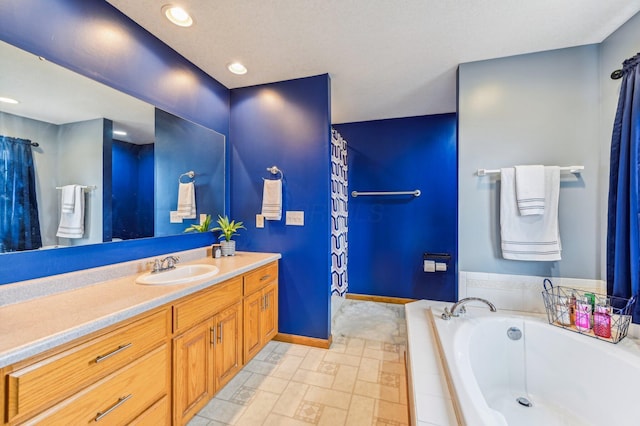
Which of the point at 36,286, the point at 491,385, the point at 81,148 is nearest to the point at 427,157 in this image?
the point at 491,385

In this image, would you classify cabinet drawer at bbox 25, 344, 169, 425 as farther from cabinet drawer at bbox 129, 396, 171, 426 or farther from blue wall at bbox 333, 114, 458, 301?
blue wall at bbox 333, 114, 458, 301

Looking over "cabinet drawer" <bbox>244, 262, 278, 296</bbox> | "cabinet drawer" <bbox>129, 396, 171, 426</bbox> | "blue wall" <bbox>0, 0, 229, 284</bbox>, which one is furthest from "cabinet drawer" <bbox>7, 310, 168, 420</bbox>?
"cabinet drawer" <bbox>244, 262, 278, 296</bbox>

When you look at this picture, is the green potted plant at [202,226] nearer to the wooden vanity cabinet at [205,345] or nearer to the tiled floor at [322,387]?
the wooden vanity cabinet at [205,345]

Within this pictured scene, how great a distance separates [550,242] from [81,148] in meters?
3.00

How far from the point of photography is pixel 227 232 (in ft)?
7.42

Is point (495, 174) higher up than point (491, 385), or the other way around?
point (495, 174)

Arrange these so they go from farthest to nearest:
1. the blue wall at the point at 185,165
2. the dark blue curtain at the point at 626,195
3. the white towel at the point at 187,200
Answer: the white towel at the point at 187,200
the blue wall at the point at 185,165
the dark blue curtain at the point at 626,195

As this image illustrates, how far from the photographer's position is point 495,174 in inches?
77.5

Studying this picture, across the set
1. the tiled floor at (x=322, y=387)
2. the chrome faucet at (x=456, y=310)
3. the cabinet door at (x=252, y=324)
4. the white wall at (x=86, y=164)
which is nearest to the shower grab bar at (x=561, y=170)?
the chrome faucet at (x=456, y=310)

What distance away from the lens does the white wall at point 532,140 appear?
179 centimetres

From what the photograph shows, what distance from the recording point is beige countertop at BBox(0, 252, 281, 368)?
781 mm

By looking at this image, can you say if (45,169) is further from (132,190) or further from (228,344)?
(228,344)

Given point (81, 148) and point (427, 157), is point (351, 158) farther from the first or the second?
point (81, 148)

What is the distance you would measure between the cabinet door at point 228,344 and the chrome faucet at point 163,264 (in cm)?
49
